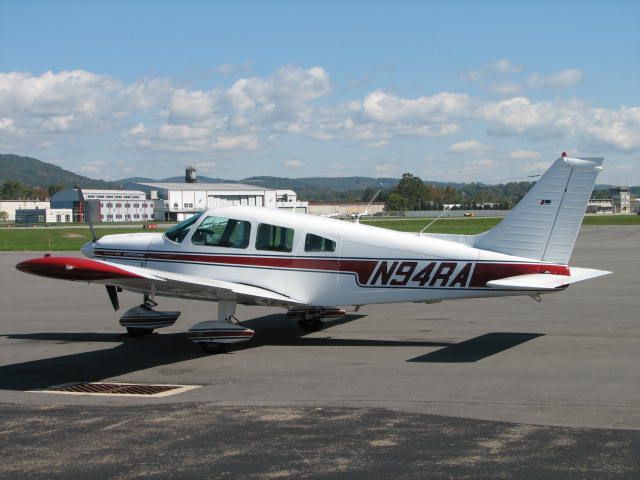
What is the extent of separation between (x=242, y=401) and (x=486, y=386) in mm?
2747

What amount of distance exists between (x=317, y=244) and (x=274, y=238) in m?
0.68

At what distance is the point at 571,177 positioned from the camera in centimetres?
1108

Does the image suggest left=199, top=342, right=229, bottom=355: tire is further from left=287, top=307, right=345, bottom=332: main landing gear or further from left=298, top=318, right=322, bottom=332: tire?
left=298, top=318, right=322, bottom=332: tire

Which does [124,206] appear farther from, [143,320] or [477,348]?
[477,348]

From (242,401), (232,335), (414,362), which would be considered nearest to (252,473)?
(242,401)

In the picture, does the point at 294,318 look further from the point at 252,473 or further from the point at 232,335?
the point at 252,473

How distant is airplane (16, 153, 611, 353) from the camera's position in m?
11.1

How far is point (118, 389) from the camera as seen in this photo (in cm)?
923

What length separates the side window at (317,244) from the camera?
11.9m

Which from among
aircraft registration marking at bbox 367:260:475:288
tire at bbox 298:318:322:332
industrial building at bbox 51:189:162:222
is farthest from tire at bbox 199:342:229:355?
industrial building at bbox 51:189:162:222

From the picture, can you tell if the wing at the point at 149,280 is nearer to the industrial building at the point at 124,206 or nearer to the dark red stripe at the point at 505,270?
the dark red stripe at the point at 505,270

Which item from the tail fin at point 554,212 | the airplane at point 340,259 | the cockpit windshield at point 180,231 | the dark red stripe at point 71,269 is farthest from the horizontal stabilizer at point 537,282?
the dark red stripe at point 71,269

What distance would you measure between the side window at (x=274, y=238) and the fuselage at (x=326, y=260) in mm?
15

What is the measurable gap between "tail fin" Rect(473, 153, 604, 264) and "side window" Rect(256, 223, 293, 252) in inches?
125
